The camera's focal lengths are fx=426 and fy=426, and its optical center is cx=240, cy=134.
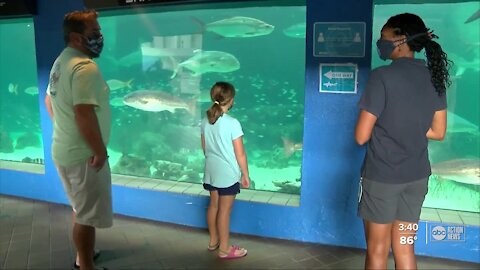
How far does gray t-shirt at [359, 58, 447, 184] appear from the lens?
2.29m

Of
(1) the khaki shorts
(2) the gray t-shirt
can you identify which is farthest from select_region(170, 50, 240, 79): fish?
(2) the gray t-shirt

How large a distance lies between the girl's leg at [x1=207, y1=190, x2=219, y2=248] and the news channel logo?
6.05 ft

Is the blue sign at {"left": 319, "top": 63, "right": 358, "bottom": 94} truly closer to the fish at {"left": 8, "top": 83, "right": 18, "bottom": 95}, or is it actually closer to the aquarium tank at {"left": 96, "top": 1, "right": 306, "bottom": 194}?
the aquarium tank at {"left": 96, "top": 1, "right": 306, "bottom": 194}

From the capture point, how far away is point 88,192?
291cm

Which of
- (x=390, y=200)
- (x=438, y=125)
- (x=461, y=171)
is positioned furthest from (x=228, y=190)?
(x=461, y=171)

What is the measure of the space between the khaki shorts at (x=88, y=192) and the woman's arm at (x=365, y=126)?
1741mm

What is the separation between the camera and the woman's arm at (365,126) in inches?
90.9

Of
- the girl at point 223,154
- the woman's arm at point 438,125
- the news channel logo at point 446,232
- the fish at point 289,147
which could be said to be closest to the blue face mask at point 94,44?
the girl at point 223,154

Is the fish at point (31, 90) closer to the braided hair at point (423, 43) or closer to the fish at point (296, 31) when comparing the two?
the fish at point (296, 31)

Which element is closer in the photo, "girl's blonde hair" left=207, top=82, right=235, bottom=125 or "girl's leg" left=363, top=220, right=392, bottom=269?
"girl's leg" left=363, top=220, right=392, bottom=269

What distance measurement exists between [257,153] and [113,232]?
1.83 m

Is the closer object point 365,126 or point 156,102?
point 365,126

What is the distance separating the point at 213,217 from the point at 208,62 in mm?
2050

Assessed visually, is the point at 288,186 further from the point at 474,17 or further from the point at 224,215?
the point at 474,17
